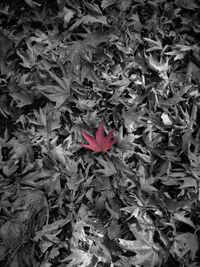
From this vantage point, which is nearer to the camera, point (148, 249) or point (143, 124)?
point (148, 249)

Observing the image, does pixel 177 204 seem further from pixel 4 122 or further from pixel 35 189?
pixel 4 122

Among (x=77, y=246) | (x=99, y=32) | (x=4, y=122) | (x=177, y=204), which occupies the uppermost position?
(x=99, y=32)

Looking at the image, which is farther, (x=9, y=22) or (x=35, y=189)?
(x=9, y=22)

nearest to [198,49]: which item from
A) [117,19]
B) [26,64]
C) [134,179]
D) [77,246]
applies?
[117,19]

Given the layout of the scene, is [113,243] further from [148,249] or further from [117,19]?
[117,19]

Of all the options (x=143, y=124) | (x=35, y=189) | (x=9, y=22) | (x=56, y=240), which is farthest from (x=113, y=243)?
(x=9, y=22)

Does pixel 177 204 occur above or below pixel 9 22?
below
